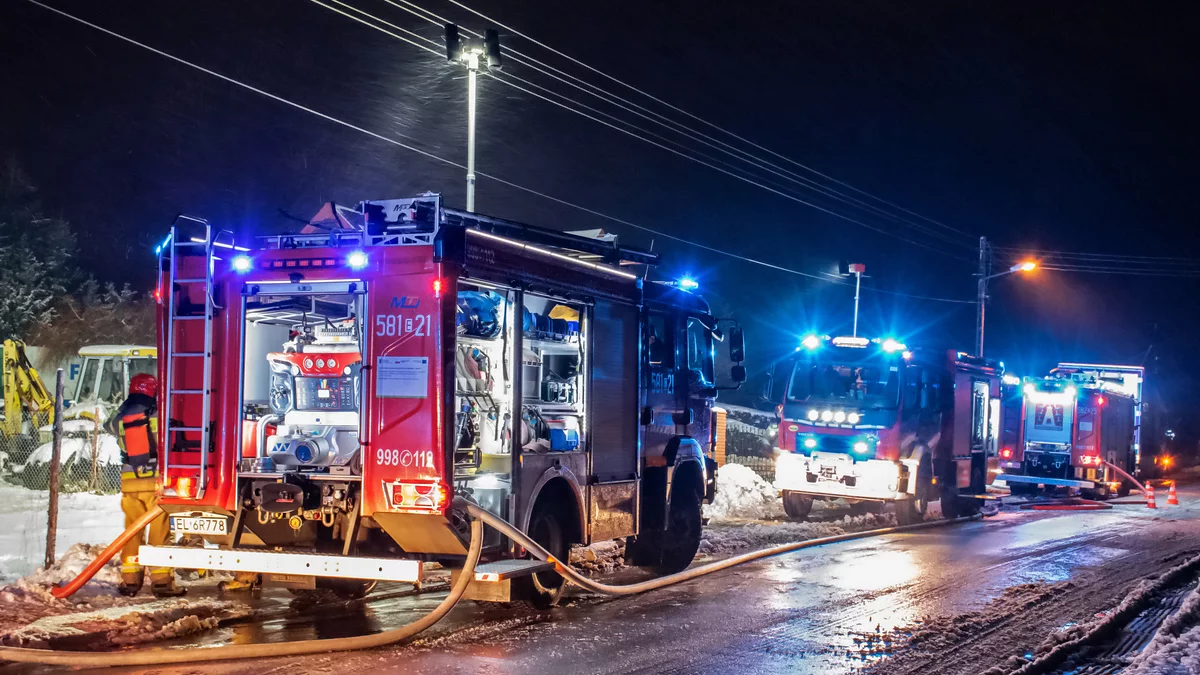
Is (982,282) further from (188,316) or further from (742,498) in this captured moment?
(188,316)

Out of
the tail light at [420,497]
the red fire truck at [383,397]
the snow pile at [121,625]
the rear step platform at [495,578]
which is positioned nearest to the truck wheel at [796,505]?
the red fire truck at [383,397]

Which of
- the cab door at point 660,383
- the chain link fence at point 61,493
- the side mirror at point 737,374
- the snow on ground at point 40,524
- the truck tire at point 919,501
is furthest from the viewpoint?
the truck tire at point 919,501

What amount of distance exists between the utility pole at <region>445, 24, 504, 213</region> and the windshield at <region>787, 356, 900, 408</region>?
20.1 feet

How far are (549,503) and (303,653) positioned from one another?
2631 mm

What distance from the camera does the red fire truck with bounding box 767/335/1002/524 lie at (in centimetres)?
1723

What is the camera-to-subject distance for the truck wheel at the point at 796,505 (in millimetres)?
18219

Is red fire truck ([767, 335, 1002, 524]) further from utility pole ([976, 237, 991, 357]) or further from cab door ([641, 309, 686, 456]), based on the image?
utility pole ([976, 237, 991, 357])

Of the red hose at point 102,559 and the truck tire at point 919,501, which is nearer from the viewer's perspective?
the red hose at point 102,559

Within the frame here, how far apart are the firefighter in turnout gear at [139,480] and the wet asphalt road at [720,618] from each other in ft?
3.12

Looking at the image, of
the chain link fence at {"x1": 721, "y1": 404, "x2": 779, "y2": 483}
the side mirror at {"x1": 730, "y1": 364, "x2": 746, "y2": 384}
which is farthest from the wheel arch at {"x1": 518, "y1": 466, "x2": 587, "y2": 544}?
the chain link fence at {"x1": 721, "y1": 404, "x2": 779, "y2": 483}

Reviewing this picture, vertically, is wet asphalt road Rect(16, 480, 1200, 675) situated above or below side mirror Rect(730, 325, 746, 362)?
below

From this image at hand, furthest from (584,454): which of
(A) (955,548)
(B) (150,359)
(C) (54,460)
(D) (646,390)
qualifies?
(B) (150,359)

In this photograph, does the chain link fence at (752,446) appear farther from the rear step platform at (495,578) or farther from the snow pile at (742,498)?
the rear step platform at (495,578)

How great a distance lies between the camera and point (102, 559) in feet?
26.4
